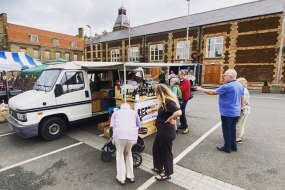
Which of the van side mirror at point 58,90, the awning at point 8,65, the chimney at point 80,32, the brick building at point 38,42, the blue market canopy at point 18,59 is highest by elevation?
the chimney at point 80,32

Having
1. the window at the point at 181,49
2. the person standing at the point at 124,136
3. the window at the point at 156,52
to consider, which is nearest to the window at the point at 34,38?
the window at the point at 156,52

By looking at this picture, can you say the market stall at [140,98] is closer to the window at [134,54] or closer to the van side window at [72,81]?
the van side window at [72,81]

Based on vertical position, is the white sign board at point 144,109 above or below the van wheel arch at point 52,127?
above

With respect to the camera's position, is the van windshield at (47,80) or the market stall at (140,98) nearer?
the market stall at (140,98)

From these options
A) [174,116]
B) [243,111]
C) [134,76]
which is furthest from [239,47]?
[174,116]

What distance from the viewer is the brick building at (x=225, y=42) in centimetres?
1886

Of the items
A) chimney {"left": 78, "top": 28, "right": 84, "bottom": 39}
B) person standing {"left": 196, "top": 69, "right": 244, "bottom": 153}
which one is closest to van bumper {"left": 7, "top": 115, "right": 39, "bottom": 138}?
person standing {"left": 196, "top": 69, "right": 244, "bottom": 153}

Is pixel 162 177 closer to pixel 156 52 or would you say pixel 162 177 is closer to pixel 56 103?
pixel 56 103

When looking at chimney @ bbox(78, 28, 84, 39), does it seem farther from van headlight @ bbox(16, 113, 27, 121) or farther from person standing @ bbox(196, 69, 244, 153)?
person standing @ bbox(196, 69, 244, 153)

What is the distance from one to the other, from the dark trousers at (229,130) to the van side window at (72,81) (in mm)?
4667

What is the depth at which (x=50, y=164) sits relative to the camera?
14.2 feet

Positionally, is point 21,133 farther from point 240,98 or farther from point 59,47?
point 59,47

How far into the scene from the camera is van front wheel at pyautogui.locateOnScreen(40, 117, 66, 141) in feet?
18.2

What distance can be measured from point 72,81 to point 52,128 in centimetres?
165
